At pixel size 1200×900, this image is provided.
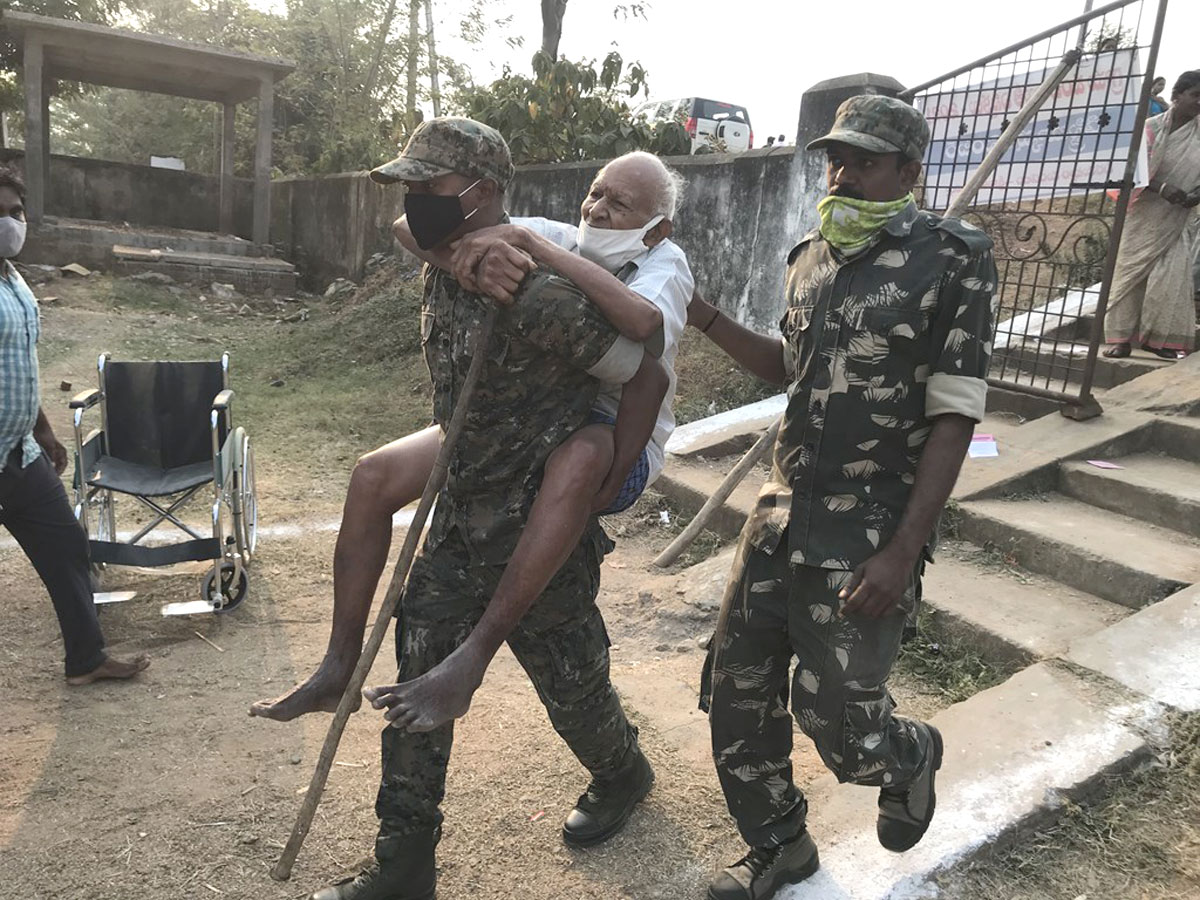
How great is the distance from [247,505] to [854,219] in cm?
350

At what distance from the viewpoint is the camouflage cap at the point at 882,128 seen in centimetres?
193

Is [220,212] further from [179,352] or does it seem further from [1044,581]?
[1044,581]

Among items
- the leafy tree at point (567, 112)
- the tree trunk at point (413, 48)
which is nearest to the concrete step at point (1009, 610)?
the leafy tree at point (567, 112)

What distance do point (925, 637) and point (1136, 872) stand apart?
1316 mm

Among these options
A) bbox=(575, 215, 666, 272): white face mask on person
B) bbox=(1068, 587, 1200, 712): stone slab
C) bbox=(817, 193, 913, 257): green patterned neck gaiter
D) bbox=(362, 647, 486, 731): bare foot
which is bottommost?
bbox=(1068, 587, 1200, 712): stone slab

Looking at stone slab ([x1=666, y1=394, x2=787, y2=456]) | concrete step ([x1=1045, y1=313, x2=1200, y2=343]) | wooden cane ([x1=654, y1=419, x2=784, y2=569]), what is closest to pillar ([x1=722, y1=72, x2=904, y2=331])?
stone slab ([x1=666, y1=394, x2=787, y2=456])

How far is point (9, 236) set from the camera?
3025 millimetres

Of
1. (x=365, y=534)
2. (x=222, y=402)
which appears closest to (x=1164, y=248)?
(x=365, y=534)

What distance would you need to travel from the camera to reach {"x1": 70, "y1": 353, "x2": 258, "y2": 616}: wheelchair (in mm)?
3822

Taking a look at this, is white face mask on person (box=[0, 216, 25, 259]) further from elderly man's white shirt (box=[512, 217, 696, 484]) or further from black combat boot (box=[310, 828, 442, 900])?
black combat boot (box=[310, 828, 442, 900])

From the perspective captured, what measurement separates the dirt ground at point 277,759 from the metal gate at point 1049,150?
2.47m

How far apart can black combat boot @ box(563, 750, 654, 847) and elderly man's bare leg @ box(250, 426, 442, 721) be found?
777 millimetres

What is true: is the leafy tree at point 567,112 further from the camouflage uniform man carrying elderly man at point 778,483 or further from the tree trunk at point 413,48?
the tree trunk at point 413,48

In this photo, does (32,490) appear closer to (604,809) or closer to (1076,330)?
(604,809)
